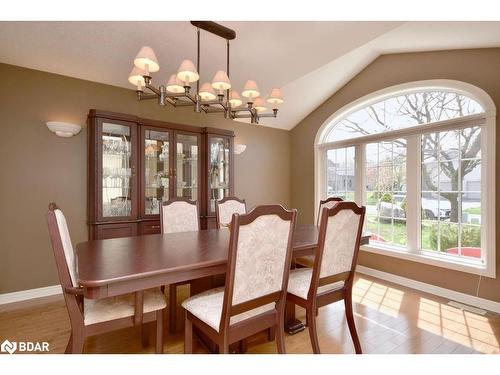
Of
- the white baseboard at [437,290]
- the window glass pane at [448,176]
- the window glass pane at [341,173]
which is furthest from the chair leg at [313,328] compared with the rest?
the window glass pane at [341,173]

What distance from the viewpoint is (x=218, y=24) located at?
6.66 ft

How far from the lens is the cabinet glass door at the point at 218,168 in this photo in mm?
3578

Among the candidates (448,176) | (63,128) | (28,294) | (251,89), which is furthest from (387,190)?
(28,294)

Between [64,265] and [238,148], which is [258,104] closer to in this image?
[238,148]

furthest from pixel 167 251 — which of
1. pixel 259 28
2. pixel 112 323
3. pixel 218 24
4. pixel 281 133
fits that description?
pixel 281 133

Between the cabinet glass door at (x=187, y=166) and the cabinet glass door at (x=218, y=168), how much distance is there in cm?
19

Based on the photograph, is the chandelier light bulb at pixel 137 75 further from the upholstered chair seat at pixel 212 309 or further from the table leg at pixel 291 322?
the table leg at pixel 291 322

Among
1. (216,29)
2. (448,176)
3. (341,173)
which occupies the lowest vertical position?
(448,176)

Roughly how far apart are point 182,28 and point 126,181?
67.6 inches

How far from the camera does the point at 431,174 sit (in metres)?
3.09

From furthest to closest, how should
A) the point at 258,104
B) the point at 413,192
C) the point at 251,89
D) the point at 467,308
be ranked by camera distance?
the point at 413,192, the point at 467,308, the point at 258,104, the point at 251,89

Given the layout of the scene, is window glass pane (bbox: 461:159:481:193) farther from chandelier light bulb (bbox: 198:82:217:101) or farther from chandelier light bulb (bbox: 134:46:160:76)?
chandelier light bulb (bbox: 134:46:160:76)

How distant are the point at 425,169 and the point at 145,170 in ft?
11.1
